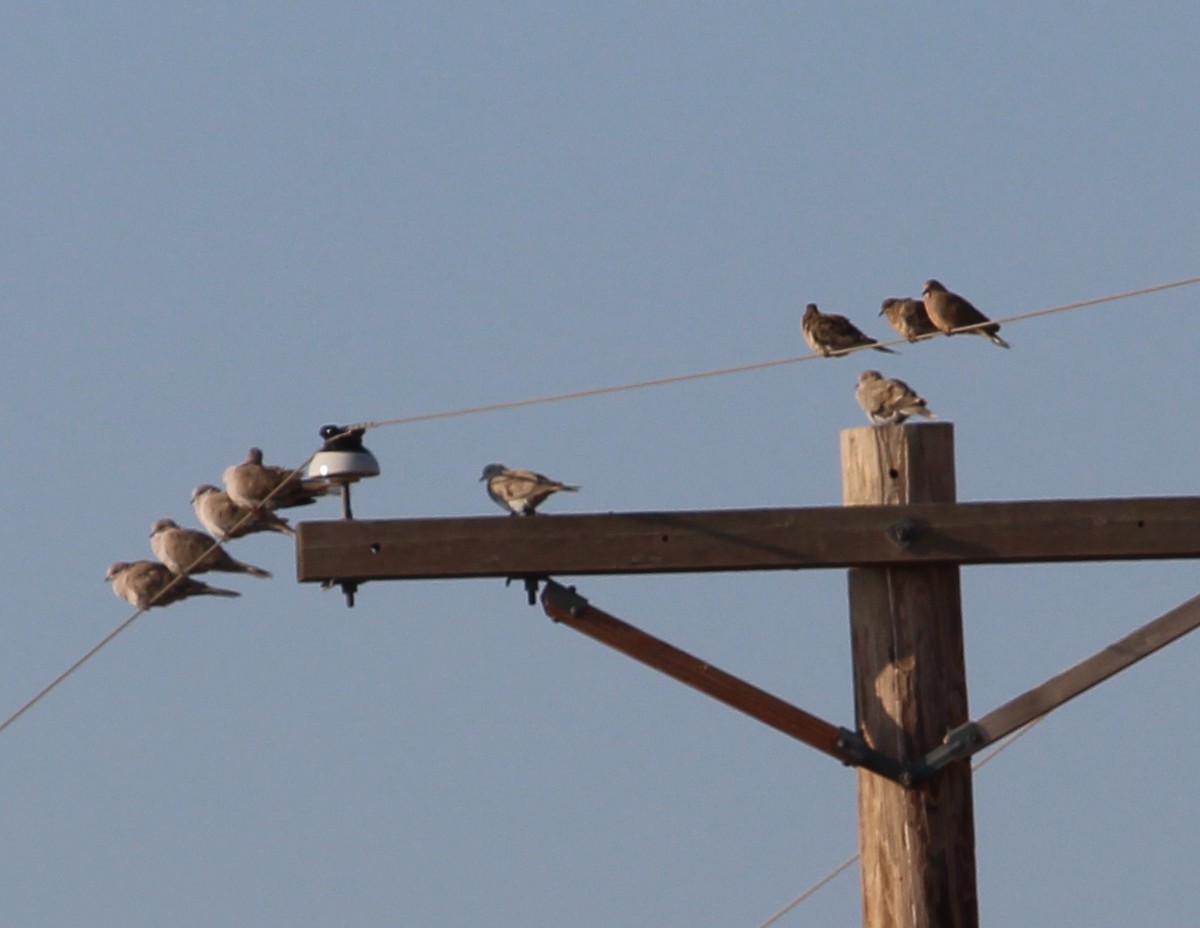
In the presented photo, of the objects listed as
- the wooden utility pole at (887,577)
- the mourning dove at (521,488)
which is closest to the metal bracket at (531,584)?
the wooden utility pole at (887,577)

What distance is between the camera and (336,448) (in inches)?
324

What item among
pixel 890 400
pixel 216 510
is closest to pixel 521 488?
pixel 890 400

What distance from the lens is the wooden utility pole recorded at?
720 cm

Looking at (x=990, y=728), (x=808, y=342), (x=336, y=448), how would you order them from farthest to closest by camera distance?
(x=808, y=342)
(x=336, y=448)
(x=990, y=728)

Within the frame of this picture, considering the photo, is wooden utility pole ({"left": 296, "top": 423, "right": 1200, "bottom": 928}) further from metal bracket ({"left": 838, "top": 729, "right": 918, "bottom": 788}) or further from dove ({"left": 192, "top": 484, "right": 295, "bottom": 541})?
dove ({"left": 192, "top": 484, "right": 295, "bottom": 541})

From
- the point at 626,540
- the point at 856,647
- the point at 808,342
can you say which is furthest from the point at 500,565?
the point at 808,342

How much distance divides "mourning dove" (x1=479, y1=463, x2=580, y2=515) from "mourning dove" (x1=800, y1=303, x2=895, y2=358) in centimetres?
268

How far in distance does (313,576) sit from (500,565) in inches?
20.7

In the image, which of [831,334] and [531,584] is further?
[831,334]

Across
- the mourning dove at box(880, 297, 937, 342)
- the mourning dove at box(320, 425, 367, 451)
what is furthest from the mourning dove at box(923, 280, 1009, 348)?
the mourning dove at box(320, 425, 367, 451)

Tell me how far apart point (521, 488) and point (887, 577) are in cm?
414

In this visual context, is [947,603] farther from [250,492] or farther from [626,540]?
[250,492]

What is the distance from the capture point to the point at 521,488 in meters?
11.3

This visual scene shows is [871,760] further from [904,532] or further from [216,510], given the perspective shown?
[216,510]
